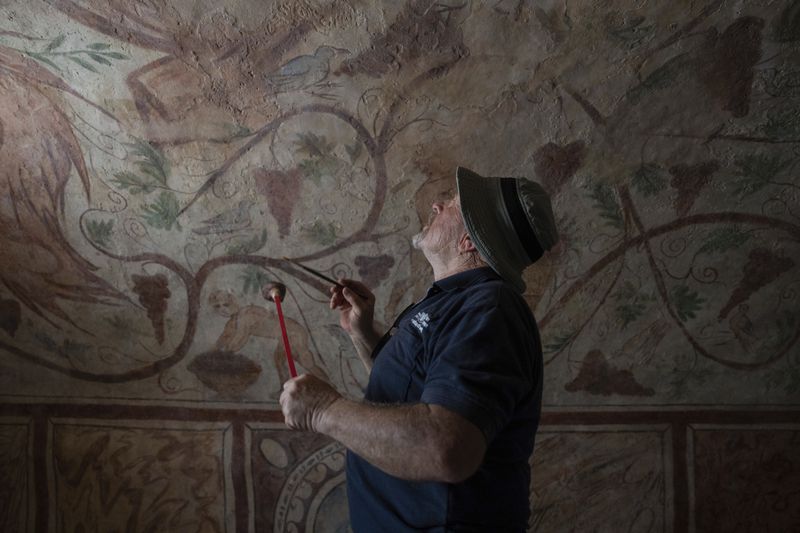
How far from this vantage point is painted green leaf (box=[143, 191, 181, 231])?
9.28 feet

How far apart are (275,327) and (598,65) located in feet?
5.73

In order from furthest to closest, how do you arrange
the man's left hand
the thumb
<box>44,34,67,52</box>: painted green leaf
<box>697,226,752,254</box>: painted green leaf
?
<box>697,226,752,254</box>: painted green leaf, <box>44,34,67,52</box>: painted green leaf, the thumb, the man's left hand

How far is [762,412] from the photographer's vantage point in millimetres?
3148

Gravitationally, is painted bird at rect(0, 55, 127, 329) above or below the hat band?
above

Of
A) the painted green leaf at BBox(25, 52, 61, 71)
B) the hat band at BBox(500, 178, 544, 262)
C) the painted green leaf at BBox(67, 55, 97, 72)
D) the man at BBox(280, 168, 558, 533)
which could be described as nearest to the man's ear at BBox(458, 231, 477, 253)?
the man at BBox(280, 168, 558, 533)

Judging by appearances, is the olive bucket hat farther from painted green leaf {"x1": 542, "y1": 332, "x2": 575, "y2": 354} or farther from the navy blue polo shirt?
painted green leaf {"x1": 542, "y1": 332, "x2": 575, "y2": 354}

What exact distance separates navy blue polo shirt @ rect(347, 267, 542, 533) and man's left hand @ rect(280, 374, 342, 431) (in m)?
0.22

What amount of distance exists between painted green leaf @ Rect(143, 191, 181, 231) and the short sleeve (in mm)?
1714

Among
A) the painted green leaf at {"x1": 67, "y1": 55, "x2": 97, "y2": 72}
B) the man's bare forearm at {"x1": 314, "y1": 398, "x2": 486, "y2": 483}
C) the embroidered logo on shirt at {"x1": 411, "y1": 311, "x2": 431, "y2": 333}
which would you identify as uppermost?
the painted green leaf at {"x1": 67, "y1": 55, "x2": 97, "y2": 72}

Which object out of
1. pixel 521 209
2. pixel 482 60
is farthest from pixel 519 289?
pixel 482 60

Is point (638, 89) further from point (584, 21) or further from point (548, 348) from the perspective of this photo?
point (548, 348)

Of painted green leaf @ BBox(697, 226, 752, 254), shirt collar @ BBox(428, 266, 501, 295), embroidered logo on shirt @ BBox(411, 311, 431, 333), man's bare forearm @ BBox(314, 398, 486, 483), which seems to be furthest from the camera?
painted green leaf @ BBox(697, 226, 752, 254)

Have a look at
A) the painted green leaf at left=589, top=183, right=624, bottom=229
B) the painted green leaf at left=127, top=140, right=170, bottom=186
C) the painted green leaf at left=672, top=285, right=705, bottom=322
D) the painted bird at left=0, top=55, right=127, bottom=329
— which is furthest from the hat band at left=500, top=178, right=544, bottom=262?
the painted bird at left=0, top=55, right=127, bottom=329

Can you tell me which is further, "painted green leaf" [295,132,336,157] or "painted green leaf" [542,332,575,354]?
"painted green leaf" [542,332,575,354]
